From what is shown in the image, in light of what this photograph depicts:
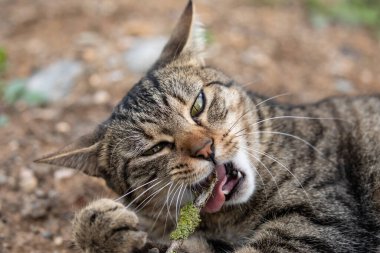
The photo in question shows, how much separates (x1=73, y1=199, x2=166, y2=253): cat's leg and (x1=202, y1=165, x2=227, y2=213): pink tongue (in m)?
0.38

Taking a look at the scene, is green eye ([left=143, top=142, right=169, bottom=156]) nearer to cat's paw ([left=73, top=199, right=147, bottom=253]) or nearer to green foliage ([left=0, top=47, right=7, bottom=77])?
cat's paw ([left=73, top=199, right=147, bottom=253])

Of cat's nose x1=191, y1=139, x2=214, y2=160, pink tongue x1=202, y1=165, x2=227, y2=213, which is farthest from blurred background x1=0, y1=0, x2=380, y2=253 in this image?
cat's nose x1=191, y1=139, x2=214, y2=160

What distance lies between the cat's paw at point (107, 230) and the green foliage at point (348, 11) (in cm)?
446

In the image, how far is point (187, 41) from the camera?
12.5 feet

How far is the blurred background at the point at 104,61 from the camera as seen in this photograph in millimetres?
4305

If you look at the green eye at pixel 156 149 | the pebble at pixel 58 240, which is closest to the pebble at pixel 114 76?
the pebble at pixel 58 240

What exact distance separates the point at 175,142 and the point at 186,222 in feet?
1.61

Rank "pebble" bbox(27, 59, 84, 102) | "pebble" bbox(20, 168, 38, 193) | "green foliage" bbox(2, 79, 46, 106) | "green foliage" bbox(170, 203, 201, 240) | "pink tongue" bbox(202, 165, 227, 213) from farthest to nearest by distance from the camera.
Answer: "pebble" bbox(27, 59, 84, 102) → "green foliage" bbox(2, 79, 46, 106) → "pebble" bbox(20, 168, 38, 193) → "pink tongue" bbox(202, 165, 227, 213) → "green foliage" bbox(170, 203, 201, 240)

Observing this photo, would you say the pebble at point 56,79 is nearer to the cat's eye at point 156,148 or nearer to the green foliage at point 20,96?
the green foliage at point 20,96

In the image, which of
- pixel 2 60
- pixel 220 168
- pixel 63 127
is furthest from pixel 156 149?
pixel 2 60

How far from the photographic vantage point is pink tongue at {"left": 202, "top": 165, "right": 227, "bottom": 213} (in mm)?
3167

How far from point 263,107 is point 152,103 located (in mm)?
903

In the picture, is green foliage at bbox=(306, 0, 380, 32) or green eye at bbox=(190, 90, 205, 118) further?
green foliage at bbox=(306, 0, 380, 32)

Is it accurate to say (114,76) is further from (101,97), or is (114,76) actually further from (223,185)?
(223,185)
